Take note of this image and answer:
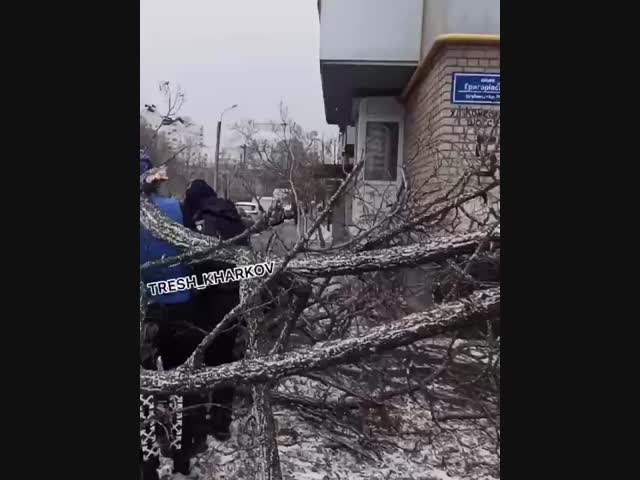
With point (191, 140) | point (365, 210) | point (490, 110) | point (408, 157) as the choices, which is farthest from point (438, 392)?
point (191, 140)

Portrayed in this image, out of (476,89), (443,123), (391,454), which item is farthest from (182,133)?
(391,454)

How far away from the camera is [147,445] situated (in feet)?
8.09

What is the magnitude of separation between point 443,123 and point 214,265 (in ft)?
3.36

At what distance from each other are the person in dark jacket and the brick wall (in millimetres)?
726

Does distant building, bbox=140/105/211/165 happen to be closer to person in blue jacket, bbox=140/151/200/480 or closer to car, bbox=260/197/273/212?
person in blue jacket, bbox=140/151/200/480

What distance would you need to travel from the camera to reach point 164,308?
241cm

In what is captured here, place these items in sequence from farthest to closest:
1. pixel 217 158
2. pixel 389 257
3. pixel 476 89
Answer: pixel 389 257 → pixel 217 158 → pixel 476 89

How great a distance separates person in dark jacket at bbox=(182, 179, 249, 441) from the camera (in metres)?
2.41

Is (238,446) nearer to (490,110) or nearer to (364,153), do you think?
(364,153)

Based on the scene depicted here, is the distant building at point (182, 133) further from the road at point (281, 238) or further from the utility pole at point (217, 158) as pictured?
the road at point (281, 238)

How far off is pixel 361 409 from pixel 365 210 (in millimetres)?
851

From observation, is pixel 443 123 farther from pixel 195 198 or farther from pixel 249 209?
pixel 195 198

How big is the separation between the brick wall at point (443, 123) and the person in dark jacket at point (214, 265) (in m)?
0.73

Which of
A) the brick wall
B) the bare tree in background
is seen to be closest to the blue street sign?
the brick wall
